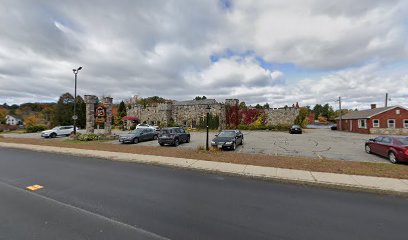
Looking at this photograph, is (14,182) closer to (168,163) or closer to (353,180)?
(168,163)

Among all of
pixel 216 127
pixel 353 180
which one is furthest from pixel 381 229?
pixel 216 127

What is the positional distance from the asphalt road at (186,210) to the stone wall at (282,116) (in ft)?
115

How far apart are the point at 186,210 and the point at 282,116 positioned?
129 feet

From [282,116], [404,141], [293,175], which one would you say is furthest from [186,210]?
[282,116]

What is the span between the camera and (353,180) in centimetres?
793

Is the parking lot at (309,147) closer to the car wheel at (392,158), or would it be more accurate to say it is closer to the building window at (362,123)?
the car wheel at (392,158)

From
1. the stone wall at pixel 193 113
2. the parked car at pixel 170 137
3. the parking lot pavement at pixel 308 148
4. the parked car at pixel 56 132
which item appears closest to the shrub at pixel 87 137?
the parking lot pavement at pixel 308 148

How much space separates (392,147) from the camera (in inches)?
474

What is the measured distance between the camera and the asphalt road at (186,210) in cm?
425

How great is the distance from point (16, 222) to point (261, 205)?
5562 millimetres

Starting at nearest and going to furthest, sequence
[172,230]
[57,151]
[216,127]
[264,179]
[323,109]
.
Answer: [172,230]
[264,179]
[57,151]
[216,127]
[323,109]

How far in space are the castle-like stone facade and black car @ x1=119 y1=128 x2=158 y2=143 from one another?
17382mm

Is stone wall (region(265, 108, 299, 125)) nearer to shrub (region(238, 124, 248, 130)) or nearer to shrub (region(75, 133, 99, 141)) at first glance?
shrub (region(238, 124, 248, 130))

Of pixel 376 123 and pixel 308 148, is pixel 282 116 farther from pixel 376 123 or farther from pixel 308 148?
pixel 308 148
